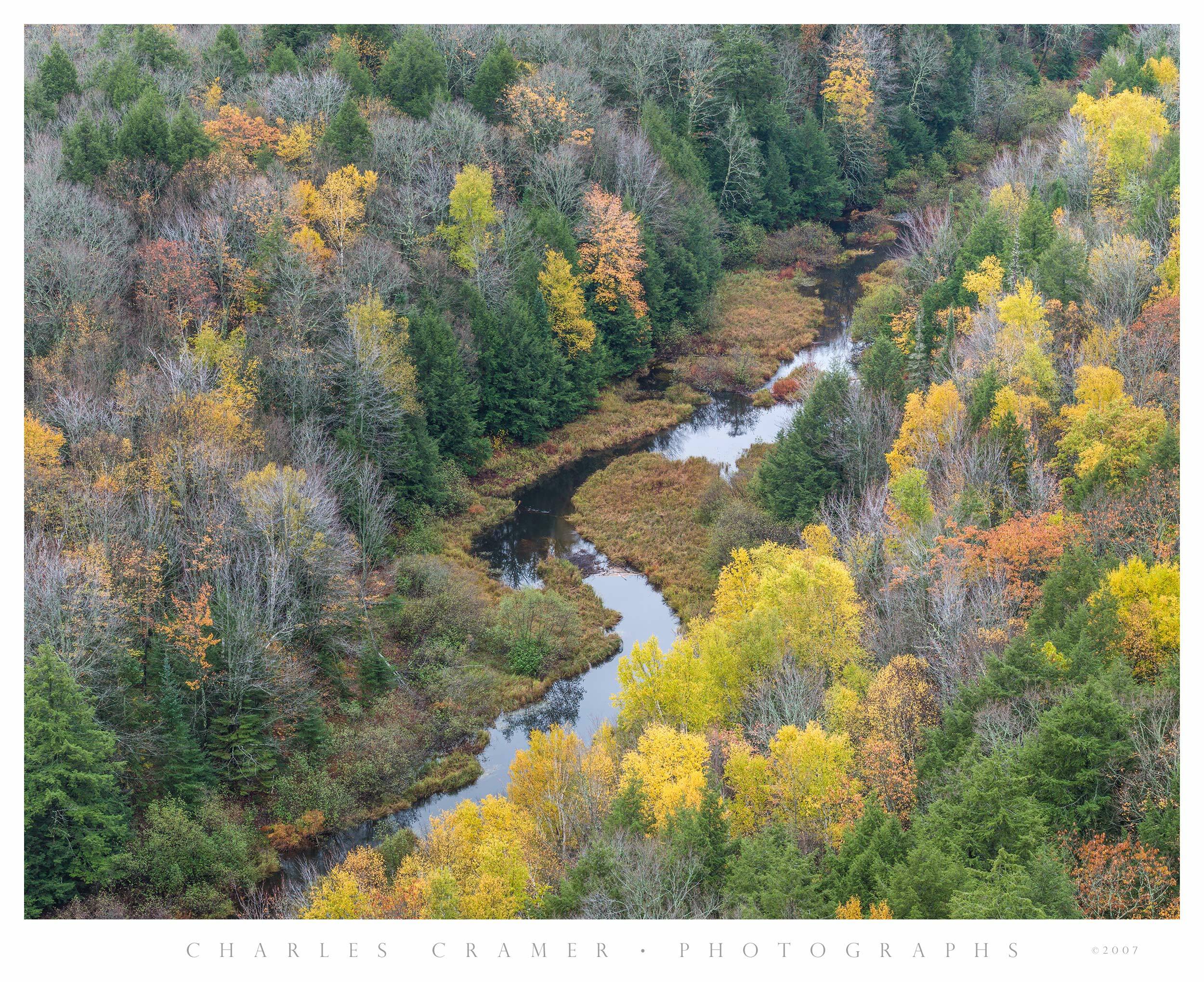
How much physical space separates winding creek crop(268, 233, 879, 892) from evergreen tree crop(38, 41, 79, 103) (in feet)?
124

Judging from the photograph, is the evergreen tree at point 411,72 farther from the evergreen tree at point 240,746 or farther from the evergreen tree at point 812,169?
the evergreen tree at point 240,746

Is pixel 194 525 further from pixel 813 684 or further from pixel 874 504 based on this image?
pixel 874 504

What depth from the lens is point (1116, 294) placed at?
57.9 m

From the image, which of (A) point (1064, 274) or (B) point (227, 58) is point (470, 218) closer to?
(B) point (227, 58)

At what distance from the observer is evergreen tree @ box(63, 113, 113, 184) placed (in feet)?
214

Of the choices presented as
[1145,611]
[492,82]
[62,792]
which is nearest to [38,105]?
[492,82]

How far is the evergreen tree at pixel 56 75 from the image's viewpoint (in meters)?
72.0

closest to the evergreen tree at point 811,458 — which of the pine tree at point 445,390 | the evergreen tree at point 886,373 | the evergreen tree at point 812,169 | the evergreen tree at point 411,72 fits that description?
the evergreen tree at point 886,373

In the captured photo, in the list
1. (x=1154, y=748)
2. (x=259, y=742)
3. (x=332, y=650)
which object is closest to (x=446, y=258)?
(x=332, y=650)

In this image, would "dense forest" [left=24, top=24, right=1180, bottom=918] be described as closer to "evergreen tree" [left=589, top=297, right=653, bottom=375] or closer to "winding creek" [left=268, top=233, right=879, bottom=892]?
"evergreen tree" [left=589, top=297, right=653, bottom=375]

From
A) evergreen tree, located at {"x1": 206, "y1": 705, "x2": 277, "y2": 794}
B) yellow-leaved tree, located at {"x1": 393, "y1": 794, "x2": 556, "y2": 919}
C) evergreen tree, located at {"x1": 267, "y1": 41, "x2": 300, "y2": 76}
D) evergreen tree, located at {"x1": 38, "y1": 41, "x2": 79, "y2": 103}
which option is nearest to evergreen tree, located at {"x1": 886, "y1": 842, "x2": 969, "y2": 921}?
yellow-leaved tree, located at {"x1": 393, "y1": 794, "x2": 556, "y2": 919}

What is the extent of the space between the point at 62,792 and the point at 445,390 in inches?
1355

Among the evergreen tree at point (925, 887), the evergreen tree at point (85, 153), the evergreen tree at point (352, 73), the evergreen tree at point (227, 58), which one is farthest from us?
the evergreen tree at point (352, 73)

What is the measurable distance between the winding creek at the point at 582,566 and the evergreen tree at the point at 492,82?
88.0 ft
